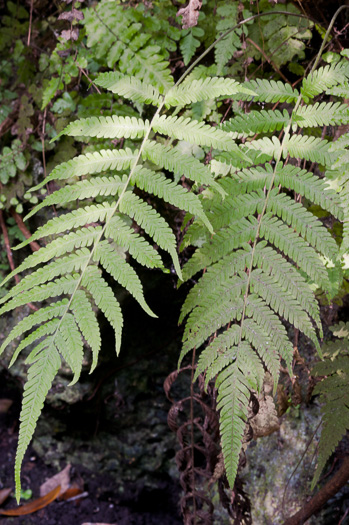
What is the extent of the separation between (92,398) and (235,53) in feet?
7.40

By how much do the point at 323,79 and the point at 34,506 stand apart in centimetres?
315

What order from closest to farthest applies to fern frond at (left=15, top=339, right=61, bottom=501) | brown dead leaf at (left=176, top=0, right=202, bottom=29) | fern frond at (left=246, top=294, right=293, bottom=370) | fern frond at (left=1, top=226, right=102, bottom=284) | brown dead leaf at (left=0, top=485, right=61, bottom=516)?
1. fern frond at (left=15, top=339, right=61, bottom=501)
2. fern frond at (left=246, top=294, right=293, bottom=370)
3. fern frond at (left=1, top=226, right=102, bottom=284)
4. brown dead leaf at (left=176, top=0, right=202, bottom=29)
5. brown dead leaf at (left=0, top=485, right=61, bottom=516)

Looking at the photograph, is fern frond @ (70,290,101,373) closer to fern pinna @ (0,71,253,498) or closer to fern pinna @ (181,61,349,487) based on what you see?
fern pinna @ (0,71,253,498)

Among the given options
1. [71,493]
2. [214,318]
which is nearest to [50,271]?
[214,318]

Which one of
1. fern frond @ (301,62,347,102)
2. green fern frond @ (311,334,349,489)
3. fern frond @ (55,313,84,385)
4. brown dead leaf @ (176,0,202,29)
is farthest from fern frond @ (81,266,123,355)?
brown dead leaf @ (176,0,202,29)

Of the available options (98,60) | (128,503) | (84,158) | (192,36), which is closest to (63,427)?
(128,503)

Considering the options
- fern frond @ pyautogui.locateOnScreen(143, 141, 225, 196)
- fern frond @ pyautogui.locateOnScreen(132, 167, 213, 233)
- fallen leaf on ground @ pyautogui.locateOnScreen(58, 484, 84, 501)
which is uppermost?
fern frond @ pyautogui.locateOnScreen(143, 141, 225, 196)

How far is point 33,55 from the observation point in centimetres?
257

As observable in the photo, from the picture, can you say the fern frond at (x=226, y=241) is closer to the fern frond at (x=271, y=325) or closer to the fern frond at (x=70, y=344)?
the fern frond at (x=271, y=325)

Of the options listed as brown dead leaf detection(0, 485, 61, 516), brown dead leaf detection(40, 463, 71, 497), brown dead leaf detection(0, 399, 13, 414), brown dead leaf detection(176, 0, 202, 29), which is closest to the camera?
brown dead leaf detection(176, 0, 202, 29)

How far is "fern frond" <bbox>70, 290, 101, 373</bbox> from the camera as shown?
4.30 feet

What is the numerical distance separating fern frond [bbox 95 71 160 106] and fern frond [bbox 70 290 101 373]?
776 mm

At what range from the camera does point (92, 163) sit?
1.52 metres

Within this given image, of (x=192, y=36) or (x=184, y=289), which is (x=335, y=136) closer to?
(x=192, y=36)
